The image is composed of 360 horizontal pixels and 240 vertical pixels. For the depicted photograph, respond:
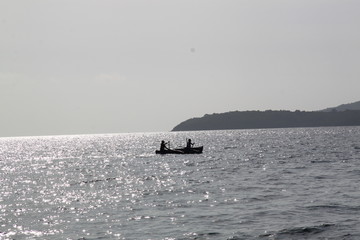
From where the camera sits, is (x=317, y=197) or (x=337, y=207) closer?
(x=337, y=207)

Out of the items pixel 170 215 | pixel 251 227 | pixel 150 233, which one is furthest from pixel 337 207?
pixel 150 233

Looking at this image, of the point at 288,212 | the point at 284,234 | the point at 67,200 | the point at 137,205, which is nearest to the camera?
the point at 284,234

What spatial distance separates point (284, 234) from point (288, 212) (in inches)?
218

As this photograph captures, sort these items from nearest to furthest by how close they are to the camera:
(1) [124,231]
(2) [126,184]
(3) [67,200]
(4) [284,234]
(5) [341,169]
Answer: (4) [284,234], (1) [124,231], (3) [67,200], (2) [126,184], (5) [341,169]


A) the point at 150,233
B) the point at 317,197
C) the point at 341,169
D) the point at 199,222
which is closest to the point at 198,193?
the point at 317,197

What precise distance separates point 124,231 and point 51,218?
6882 mm

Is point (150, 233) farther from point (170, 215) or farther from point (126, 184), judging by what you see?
point (126, 184)

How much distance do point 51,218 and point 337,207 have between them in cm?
1738

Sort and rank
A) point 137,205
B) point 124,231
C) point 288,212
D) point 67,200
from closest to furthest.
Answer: point 124,231 < point 288,212 < point 137,205 < point 67,200

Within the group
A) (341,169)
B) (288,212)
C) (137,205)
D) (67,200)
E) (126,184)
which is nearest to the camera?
(288,212)

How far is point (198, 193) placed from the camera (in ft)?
129

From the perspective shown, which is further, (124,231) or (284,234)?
(124,231)

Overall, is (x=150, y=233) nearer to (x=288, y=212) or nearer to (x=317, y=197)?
(x=288, y=212)

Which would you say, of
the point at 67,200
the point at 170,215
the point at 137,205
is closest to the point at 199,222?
the point at 170,215
